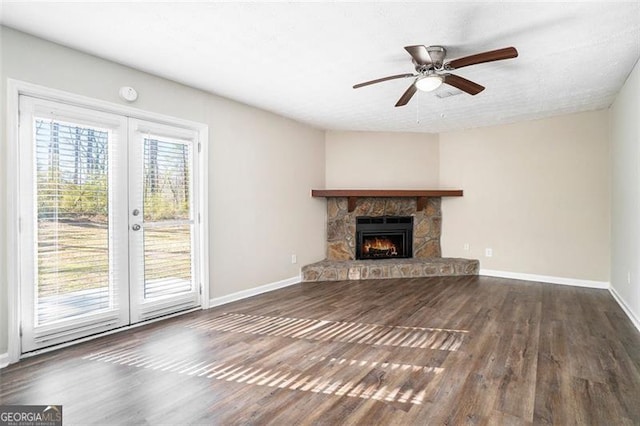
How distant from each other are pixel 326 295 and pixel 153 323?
6.53 ft

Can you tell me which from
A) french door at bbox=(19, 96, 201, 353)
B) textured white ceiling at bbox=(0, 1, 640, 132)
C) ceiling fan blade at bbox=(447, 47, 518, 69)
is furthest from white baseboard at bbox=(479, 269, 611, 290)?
french door at bbox=(19, 96, 201, 353)

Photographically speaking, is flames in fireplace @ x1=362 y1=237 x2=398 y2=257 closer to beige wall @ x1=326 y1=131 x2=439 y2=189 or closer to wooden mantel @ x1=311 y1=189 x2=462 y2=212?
wooden mantel @ x1=311 y1=189 x2=462 y2=212

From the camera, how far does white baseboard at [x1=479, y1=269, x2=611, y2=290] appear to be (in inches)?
181

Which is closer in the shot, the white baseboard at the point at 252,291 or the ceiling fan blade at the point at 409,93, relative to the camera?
the ceiling fan blade at the point at 409,93

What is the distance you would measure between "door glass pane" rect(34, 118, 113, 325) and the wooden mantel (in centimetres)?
306

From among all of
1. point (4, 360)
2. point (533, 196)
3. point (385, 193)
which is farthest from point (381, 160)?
point (4, 360)

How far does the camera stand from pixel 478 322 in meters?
3.28

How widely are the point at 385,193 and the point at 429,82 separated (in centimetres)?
276

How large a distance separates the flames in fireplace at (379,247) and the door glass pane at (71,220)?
12.8ft

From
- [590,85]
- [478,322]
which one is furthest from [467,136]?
[478,322]

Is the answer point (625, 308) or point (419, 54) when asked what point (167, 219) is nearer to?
point (419, 54)

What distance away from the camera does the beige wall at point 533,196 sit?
183 inches

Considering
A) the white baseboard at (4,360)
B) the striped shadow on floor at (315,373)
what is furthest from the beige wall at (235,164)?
the striped shadow on floor at (315,373)

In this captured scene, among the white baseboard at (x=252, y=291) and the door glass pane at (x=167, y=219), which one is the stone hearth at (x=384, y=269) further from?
the door glass pane at (x=167, y=219)
